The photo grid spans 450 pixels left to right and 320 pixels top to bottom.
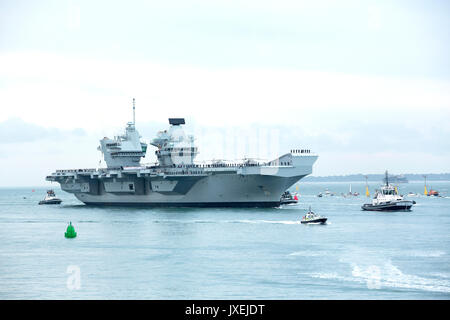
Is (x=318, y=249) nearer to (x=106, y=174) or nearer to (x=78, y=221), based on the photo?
(x=78, y=221)

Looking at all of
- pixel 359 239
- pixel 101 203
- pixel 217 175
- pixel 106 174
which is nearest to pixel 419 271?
pixel 359 239

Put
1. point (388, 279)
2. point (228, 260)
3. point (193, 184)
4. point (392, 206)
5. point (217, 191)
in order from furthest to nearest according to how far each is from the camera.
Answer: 1. point (193, 184)
2. point (392, 206)
3. point (217, 191)
4. point (228, 260)
5. point (388, 279)

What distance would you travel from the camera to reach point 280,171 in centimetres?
6078

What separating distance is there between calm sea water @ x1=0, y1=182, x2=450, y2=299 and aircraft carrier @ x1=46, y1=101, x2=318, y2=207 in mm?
8766

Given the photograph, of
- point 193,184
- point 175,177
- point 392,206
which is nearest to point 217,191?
point 193,184

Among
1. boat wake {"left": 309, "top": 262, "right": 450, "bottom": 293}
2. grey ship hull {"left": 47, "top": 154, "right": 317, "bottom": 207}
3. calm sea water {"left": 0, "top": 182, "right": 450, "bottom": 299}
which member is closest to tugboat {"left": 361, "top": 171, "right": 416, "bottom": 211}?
grey ship hull {"left": 47, "top": 154, "right": 317, "bottom": 207}

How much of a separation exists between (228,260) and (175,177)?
34.5m

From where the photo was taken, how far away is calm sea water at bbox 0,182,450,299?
25516 millimetres

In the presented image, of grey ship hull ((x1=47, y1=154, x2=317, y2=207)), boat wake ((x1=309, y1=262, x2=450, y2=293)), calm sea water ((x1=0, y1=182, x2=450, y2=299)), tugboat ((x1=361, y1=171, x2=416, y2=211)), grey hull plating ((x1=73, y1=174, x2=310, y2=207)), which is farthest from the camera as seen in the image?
tugboat ((x1=361, y1=171, x2=416, y2=211))

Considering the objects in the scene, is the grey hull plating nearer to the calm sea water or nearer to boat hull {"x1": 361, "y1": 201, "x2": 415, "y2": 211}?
boat hull {"x1": 361, "y1": 201, "x2": 415, "y2": 211}

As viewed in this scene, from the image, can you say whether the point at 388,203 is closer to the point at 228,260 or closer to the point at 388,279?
the point at 228,260

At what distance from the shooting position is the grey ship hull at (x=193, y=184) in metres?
61.9

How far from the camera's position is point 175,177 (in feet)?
218
